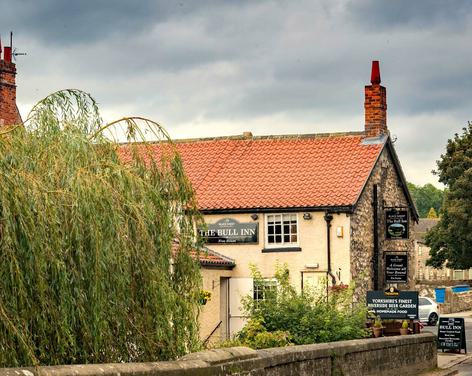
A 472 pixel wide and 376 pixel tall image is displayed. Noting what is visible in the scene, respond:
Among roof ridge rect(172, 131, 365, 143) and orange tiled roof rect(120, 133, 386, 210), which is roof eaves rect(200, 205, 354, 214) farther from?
roof ridge rect(172, 131, 365, 143)

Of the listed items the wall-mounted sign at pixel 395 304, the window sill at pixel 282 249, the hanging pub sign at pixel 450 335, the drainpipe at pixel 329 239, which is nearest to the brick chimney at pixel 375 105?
the drainpipe at pixel 329 239

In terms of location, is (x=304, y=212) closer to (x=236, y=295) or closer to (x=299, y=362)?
(x=236, y=295)

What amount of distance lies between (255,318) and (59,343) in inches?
473

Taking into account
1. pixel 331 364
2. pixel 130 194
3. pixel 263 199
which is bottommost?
pixel 331 364

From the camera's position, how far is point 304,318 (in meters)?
23.4

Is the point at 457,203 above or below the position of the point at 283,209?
above

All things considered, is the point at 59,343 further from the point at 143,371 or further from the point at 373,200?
the point at 373,200

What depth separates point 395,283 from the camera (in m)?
38.6

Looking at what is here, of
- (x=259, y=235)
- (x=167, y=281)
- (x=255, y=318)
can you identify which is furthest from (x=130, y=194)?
(x=259, y=235)

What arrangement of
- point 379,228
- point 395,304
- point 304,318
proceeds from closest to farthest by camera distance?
point 304,318
point 395,304
point 379,228

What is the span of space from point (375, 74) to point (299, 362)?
23.2 m

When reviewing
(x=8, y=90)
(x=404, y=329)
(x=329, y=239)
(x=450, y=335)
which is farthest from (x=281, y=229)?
(x=8, y=90)

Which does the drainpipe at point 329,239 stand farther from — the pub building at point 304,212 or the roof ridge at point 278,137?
the roof ridge at point 278,137

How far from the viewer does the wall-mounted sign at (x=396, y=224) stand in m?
37.3
